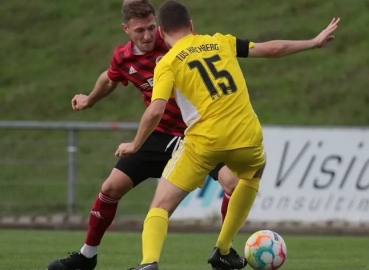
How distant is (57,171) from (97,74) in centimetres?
487

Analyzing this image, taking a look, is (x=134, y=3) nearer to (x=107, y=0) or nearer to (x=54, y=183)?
(x=54, y=183)

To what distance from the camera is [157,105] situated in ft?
20.9

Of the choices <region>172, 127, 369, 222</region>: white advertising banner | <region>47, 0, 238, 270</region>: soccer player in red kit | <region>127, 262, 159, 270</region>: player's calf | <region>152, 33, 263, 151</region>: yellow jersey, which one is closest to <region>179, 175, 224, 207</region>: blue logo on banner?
<region>172, 127, 369, 222</region>: white advertising banner

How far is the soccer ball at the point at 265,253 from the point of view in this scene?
7148 millimetres

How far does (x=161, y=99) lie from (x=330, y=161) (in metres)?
8.42

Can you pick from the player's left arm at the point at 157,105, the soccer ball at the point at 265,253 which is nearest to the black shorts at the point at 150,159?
the soccer ball at the point at 265,253

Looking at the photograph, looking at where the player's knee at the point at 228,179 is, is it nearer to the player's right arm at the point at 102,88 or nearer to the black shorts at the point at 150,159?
the black shorts at the point at 150,159

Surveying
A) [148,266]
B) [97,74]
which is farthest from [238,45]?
[97,74]

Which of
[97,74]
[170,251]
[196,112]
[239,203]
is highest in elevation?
[196,112]

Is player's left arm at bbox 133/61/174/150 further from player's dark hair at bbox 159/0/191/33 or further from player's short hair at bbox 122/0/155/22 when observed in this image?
player's short hair at bbox 122/0/155/22

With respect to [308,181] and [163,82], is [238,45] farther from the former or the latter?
[308,181]

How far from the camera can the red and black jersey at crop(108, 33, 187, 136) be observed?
7.64 meters

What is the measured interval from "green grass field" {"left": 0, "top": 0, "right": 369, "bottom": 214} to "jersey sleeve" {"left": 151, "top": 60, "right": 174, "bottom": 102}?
9032 mm

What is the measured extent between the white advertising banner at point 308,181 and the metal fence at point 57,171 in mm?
1316
